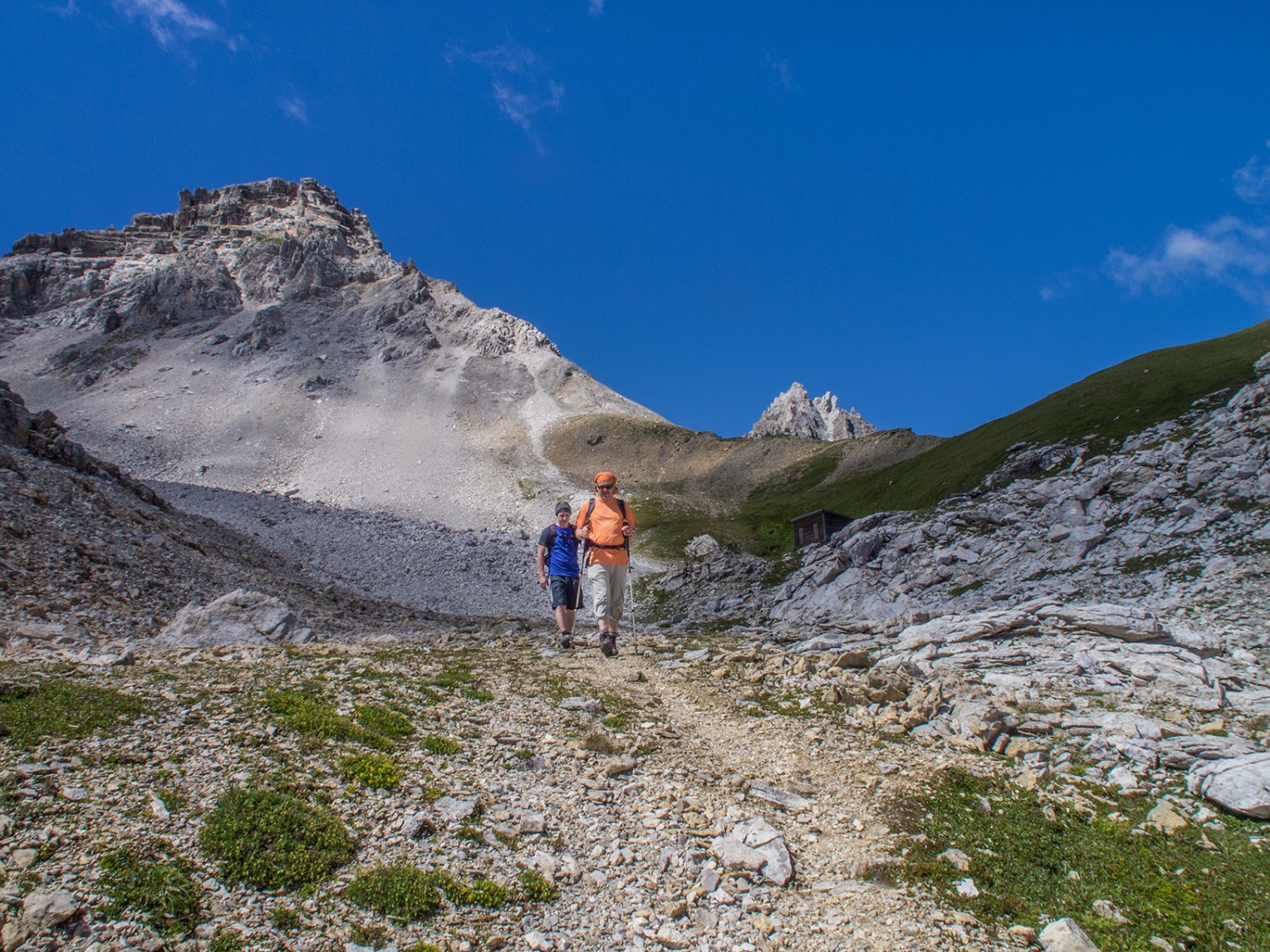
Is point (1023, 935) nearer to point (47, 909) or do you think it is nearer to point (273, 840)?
point (273, 840)

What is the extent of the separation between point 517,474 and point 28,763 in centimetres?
8686

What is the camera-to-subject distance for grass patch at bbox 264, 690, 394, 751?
910cm

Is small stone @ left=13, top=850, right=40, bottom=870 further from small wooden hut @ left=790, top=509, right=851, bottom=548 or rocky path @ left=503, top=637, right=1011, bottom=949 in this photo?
small wooden hut @ left=790, top=509, right=851, bottom=548

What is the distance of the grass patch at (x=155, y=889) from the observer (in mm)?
5266

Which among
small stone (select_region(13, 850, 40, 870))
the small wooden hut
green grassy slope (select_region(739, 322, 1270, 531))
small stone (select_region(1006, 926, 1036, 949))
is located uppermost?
green grassy slope (select_region(739, 322, 1270, 531))

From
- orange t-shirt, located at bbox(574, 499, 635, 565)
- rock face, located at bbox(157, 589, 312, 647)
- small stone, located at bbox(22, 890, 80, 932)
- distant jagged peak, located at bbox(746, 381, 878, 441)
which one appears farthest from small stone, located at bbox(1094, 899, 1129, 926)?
distant jagged peak, located at bbox(746, 381, 878, 441)

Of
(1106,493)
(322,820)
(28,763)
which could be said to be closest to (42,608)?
(28,763)

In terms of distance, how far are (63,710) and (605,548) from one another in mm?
11879

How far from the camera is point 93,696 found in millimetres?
8977

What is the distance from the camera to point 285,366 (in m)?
121

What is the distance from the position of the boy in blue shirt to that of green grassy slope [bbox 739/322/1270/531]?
1314 inches

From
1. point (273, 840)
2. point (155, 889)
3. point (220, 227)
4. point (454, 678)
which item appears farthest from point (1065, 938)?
point (220, 227)

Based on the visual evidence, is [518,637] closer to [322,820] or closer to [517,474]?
[322,820]

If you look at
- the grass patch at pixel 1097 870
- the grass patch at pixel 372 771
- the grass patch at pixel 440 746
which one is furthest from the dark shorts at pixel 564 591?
the grass patch at pixel 1097 870
